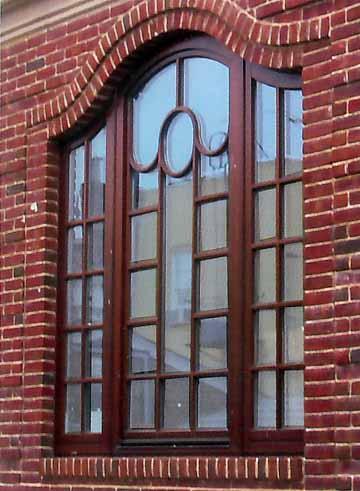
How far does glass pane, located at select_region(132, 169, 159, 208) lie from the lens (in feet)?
28.9

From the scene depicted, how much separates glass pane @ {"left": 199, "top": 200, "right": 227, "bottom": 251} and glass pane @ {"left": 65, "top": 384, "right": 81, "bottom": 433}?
1.51 metres

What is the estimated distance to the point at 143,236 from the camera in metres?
8.84

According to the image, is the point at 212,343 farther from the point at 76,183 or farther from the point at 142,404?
the point at 76,183

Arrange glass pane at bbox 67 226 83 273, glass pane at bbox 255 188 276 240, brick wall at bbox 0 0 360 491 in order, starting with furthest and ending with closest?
glass pane at bbox 67 226 83 273 → glass pane at bbox 255 188 276 240 → brick wall at bbox 0 0 360 491

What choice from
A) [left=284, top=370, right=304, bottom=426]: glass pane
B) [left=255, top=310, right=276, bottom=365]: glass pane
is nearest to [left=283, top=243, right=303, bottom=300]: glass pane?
[left=255, top=310, right=276, bottom=365]: glass pane

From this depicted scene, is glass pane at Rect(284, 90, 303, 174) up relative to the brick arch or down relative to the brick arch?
down

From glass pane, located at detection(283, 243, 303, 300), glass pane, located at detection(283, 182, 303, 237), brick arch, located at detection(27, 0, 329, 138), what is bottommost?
glass pane, located at detection(283, 243, 303, 300)

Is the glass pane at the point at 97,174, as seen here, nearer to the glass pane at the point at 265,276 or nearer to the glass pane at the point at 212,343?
the glass pane at the point at 212,343

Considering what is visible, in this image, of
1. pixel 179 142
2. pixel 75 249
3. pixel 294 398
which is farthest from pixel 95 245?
pixel 294 398

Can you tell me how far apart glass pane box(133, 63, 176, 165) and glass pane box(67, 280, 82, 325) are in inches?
40.3

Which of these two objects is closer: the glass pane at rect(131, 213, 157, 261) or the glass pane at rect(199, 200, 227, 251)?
the glass pane at rect(199, 200, 227, 251)

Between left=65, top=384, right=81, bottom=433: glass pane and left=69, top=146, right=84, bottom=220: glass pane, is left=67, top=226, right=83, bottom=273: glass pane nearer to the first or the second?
left=69, top=146, right=84, bottom=220: glass pane

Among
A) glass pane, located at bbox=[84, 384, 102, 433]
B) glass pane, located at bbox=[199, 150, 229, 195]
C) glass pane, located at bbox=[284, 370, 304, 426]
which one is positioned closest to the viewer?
glass pane, located at bbox=[284, 370, 304, 426]

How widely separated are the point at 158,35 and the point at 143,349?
203 cm
